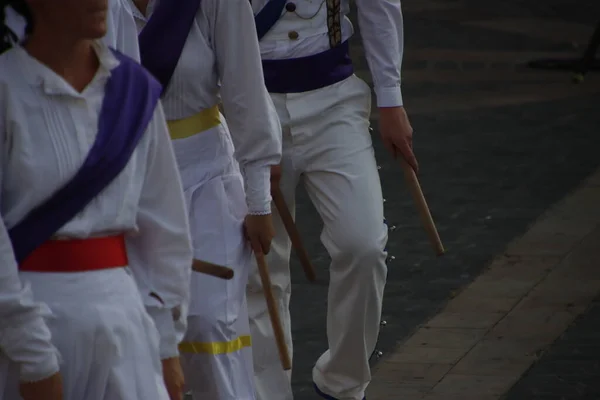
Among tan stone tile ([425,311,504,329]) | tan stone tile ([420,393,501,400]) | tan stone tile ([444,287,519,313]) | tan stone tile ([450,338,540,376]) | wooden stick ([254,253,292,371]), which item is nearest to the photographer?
wooden stick ([254,253,292,371])

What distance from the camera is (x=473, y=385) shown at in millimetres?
6977

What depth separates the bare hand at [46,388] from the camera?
3.61 m

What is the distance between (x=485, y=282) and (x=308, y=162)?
8.22 ft

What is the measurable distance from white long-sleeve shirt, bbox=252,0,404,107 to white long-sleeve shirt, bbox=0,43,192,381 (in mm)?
2331

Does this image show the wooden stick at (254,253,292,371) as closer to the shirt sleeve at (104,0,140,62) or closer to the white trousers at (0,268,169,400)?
the shirt sleeve at (104,0,140,62)

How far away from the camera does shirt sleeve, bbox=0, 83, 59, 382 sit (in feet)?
11.7

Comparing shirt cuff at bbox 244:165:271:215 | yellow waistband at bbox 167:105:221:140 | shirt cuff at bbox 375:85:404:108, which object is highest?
yellow waistband at bbox 167:105:221:140

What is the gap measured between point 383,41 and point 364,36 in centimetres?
9

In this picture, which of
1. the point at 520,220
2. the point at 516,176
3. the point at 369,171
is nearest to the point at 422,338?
the point at 369,171

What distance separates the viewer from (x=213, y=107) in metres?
5.36

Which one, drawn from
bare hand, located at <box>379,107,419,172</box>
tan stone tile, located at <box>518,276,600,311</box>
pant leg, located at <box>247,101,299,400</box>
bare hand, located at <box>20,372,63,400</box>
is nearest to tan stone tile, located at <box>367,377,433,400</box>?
pant leg, located at <box>247,101,299,400</box>

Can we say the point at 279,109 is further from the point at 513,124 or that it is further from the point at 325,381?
the point at 513,124

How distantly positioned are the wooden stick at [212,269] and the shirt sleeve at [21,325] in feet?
5.32

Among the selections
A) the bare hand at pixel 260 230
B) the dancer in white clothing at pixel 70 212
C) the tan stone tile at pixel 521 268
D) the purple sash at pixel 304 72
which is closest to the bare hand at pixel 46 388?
the dancer in white clothing at pixel 70 212
